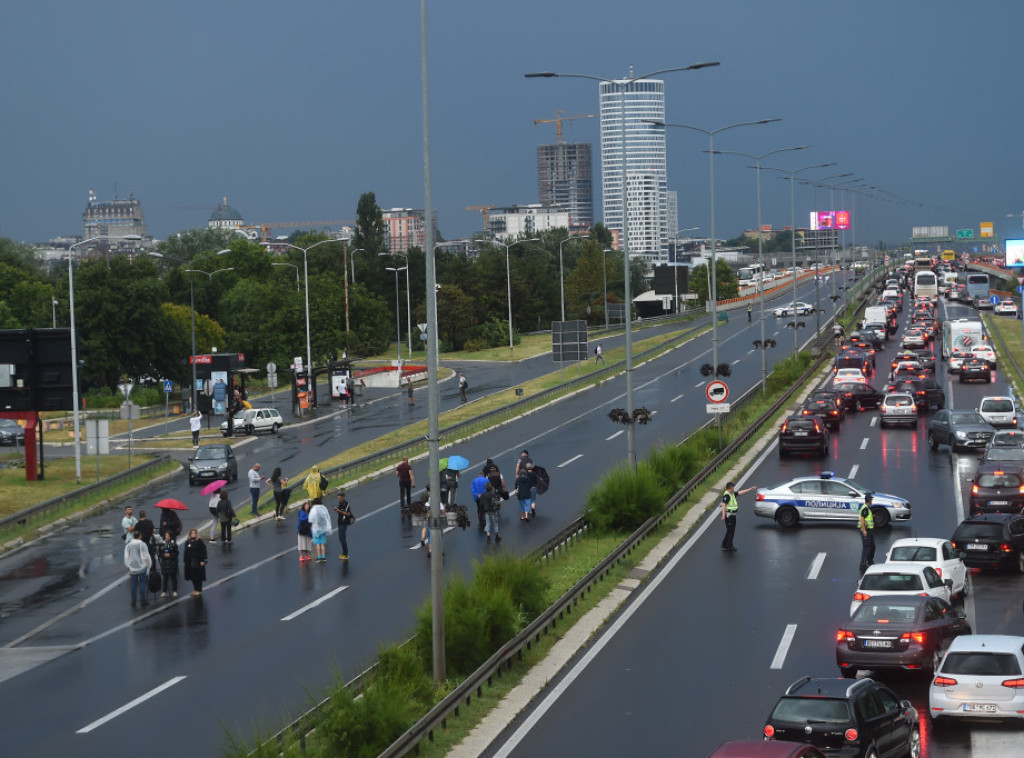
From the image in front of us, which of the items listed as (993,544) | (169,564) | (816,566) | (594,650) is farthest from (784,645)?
(169,564)

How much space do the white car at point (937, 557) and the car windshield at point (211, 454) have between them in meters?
28.8

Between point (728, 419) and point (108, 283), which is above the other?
point (108, 283)

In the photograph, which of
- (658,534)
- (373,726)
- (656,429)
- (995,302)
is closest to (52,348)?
(656,429)

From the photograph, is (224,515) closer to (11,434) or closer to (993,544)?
(993,544)

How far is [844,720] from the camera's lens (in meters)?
15.1

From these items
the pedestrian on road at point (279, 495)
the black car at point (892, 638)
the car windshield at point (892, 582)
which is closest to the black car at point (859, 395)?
the pedestrian on road at point (279, 495)

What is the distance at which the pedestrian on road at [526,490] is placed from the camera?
114 ft

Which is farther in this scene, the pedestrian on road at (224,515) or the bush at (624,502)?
the pedestrian on road at (224,515)

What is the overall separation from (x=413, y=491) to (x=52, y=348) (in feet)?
53.9

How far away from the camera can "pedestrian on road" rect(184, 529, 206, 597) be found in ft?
91.8

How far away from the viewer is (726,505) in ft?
98.8

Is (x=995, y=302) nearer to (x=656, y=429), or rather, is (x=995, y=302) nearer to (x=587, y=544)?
(x=656, y=429)

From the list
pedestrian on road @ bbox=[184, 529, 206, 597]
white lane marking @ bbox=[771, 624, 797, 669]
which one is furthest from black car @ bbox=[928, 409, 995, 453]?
pedestrian on road @ bbox=[184, 529, 206, 597]

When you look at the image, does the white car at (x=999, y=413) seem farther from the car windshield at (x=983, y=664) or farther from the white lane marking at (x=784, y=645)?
the car windshield at (x=983, y=664)
